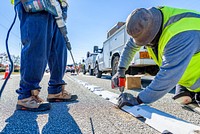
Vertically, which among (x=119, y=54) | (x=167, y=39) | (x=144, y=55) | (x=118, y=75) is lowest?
(x=118, y=75)

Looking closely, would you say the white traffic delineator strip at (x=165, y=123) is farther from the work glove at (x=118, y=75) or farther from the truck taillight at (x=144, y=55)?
the truck taillight at (x=144, y=55)

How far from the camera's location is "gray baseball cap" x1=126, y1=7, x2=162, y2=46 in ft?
4.33

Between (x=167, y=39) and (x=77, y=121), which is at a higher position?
(x=167, y=39)

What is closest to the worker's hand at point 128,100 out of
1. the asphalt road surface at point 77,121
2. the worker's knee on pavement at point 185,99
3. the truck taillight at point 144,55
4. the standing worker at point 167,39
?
the standing worker at point 167,39

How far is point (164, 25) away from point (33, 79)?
1270mm

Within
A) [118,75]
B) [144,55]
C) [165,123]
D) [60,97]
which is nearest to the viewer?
[165,123]

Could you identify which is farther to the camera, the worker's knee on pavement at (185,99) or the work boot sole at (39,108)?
A: the worker's knee on pavement at (185,99)

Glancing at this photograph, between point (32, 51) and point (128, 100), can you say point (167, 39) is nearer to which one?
point (128, 100)

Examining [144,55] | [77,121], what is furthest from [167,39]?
[144,55]

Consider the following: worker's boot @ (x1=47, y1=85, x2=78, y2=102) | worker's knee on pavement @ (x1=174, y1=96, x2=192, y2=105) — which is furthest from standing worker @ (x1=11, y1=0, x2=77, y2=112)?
worker's knee on pavement @ (x1=174, y1=96, x2=192, y2=105)

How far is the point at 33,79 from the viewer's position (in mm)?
2039

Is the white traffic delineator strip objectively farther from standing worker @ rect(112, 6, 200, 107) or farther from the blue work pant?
the blue work pant

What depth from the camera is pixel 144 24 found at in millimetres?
1312

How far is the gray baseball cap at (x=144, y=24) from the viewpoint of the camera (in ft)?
4.33
